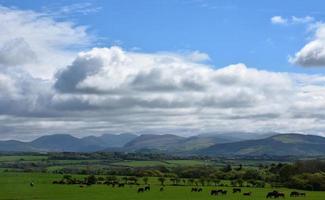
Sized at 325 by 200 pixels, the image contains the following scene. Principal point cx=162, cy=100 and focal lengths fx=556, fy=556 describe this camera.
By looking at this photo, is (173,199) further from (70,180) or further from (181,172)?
(181,172)

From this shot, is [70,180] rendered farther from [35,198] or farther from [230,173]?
[35,198]

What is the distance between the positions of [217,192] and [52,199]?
3295cm

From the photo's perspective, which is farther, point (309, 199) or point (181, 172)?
point (181, 172)

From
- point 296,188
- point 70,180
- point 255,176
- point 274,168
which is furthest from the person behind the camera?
point 274,168

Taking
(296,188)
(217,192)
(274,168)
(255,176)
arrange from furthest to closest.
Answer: (274,168)
(255,176)
(296,188)
(217,192)

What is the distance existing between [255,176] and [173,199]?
8351 cm

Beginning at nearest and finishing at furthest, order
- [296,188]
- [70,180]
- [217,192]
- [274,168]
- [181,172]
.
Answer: [217,192]
[296,188]
[70,180]
[274,168]
[181,172]

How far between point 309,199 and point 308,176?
1964 inches

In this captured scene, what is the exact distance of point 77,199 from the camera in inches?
3351

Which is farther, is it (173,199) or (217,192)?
(217,192)

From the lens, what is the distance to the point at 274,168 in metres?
180

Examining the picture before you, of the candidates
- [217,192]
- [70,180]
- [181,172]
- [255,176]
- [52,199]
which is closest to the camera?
[52,199]

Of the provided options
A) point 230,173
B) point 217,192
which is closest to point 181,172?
point 230,173

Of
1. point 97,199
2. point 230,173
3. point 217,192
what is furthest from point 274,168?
point 97,199
